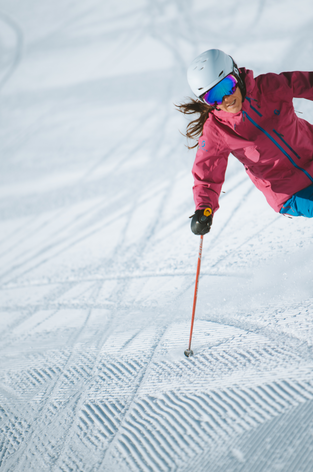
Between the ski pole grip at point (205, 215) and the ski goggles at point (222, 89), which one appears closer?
the ski goggles at point (222, 89)

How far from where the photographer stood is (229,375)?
207 centimetres

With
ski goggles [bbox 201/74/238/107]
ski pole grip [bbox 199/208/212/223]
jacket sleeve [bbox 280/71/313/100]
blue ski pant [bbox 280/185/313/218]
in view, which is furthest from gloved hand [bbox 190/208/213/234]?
jacket sleeve [bbox 280/71/313/100]

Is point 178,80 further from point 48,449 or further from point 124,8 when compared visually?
point 48,449

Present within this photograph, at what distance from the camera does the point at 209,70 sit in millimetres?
1815

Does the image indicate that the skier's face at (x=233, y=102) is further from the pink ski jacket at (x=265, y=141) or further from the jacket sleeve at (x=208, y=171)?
the jacket sleeve at (x=208, y=171)

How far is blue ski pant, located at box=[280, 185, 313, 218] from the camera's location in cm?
208

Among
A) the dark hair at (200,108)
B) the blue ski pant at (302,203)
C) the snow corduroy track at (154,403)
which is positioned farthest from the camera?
the blue ski pant at (302,203)

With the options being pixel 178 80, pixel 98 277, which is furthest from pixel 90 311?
pixel 178 80

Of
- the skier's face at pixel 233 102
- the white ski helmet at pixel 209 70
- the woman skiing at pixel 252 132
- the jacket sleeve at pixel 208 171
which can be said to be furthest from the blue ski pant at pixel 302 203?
the white ski helmet at pixel 209 70

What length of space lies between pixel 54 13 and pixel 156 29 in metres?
2.60

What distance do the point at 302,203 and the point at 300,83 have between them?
651 mm

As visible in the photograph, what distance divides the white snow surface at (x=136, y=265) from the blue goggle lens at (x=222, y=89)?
1.47 meters

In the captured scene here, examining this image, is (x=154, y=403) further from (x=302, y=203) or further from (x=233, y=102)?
(x=233, y=102)

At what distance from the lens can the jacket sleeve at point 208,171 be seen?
2121mm
